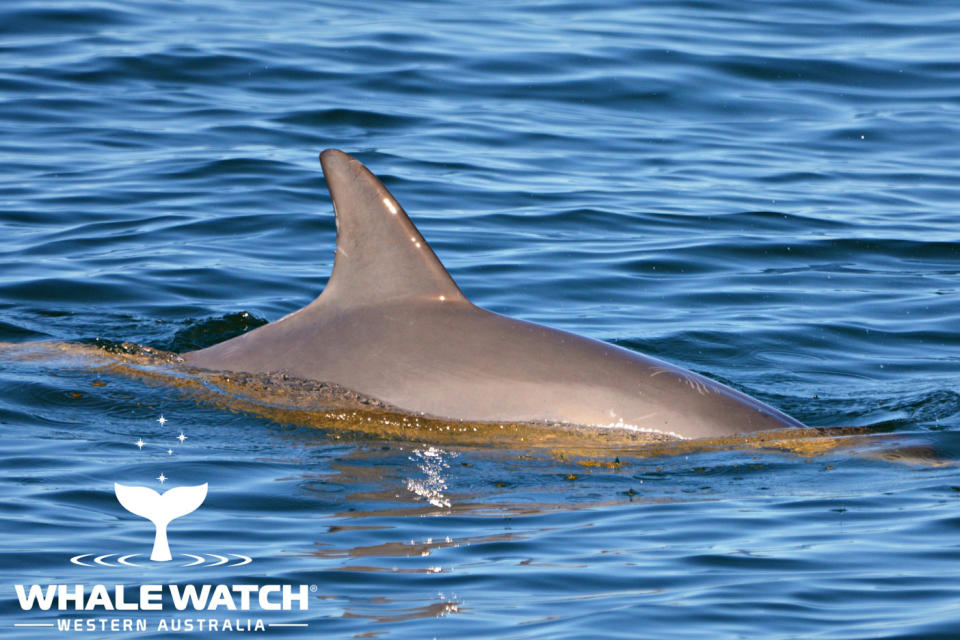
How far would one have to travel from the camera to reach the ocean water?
6695 mm

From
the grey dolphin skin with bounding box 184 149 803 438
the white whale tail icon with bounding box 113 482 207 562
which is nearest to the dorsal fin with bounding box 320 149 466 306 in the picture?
the grey dolphin skin with bounding box 184 149 803 438

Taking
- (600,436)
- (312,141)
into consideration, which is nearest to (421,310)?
(600,436)

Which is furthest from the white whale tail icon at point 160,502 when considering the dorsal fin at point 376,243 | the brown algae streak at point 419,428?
the dorsal fin at point 376,243

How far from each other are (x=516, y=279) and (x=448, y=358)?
5512 mm

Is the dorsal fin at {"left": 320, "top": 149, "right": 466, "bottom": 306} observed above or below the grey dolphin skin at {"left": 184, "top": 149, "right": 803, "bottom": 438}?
above

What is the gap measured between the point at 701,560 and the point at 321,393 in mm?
2826

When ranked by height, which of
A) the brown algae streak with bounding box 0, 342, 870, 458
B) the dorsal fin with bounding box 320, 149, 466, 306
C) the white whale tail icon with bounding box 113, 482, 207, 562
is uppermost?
the dorsal fin with bounding box 320, 149, 466, 306

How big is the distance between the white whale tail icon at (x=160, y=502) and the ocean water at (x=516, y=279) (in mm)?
72

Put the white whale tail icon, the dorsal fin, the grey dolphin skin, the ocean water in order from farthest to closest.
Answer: the dorsal fin
the grey dolphin skin
the white whale tail icon
the ocean water

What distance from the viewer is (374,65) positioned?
866 inches

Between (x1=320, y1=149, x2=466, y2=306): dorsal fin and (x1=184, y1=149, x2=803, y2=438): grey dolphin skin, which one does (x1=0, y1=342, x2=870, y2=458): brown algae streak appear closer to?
(x1=184, y1=149, x2=803, y2=438): grey dolphin skin

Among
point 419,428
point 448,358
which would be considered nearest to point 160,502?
point 419,428

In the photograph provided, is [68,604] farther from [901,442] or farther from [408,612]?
[901,442]

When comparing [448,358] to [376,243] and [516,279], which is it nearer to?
[376,243]
